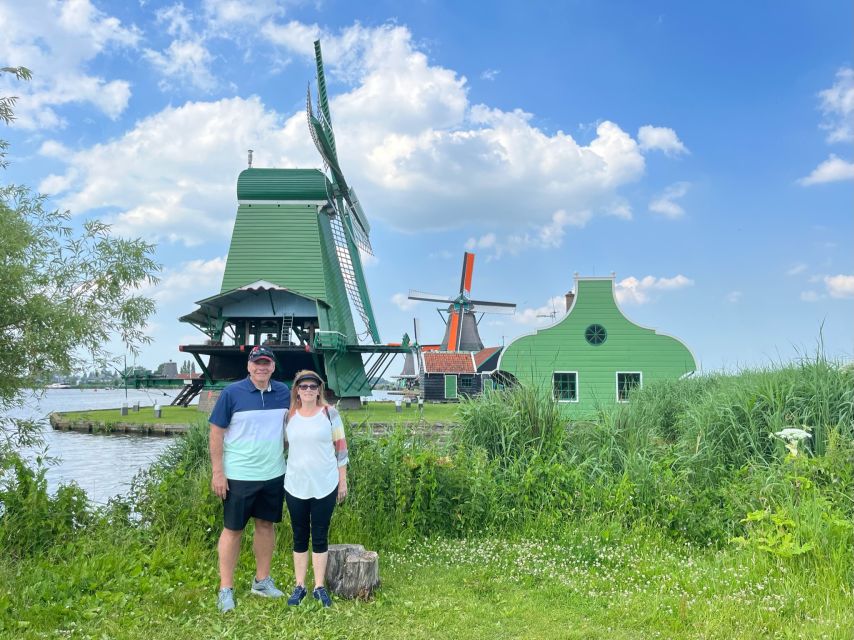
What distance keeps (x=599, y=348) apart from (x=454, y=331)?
26.3m

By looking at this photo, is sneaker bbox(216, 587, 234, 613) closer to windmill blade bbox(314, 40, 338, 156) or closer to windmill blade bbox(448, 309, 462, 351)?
windmill blade bbox(314, 40, 338, 156)

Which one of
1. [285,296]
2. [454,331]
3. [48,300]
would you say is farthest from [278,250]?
[48,300]

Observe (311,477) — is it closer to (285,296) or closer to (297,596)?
(297,596)

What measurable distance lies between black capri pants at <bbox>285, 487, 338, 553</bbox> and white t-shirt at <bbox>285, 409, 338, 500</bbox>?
0.18ft

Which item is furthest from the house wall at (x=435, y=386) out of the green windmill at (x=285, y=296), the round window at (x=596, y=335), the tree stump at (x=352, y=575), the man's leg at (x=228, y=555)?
the man's leg at (x=228, y=555)

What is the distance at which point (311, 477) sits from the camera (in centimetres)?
432

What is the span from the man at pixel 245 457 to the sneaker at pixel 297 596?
0.18 meters

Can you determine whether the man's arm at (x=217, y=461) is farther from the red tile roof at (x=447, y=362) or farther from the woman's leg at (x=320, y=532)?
the red tile roof at (x=447, y=362)

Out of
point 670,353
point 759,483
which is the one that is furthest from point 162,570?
point 670,353

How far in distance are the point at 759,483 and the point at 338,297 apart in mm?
26235

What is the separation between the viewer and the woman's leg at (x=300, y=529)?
4344 millimetres

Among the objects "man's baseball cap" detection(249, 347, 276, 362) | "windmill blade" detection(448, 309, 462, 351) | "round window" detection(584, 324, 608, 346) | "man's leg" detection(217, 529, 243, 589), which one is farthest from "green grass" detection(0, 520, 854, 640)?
"windmill blade" detection(448, 309, 462, 351)

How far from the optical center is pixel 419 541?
573cm

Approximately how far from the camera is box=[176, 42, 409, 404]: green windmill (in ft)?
92.4
